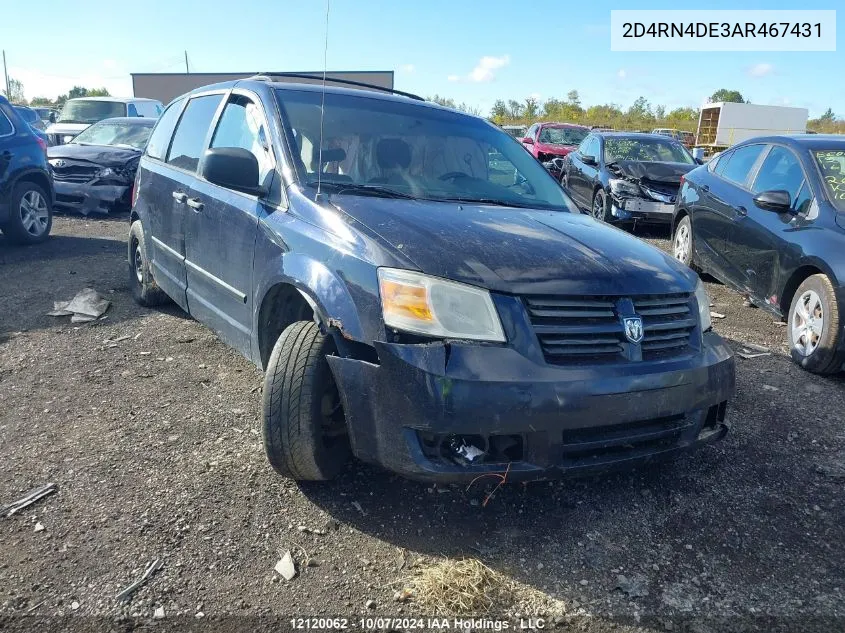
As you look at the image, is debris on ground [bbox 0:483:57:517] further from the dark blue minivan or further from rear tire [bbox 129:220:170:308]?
rear tire [bbox 129:220:170:308]

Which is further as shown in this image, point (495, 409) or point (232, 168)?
point (232, 168)

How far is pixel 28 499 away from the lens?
8.90 feet

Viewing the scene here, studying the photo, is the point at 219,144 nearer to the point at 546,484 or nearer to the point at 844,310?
the point at 546,484

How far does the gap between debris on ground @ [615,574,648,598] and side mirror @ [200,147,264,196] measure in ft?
7.63

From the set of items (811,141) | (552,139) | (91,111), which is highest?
A: (552,139)

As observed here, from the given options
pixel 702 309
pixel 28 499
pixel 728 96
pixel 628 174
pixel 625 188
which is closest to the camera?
pixel 28 499

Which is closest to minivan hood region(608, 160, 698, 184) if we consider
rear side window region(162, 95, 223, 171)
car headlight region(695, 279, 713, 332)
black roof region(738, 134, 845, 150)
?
black roof region(738, 134, 845, 150)

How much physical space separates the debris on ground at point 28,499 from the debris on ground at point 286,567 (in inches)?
44.0

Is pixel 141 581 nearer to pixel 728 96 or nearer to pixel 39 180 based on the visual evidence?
pixel 39 180

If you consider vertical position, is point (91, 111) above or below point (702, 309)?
above

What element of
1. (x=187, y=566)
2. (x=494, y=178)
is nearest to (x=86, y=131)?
(x=494, y=178)

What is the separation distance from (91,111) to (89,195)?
6.82 metres

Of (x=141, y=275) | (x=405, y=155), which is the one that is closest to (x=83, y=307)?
(x=141, y=275)

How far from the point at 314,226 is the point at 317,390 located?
715 millimetres
